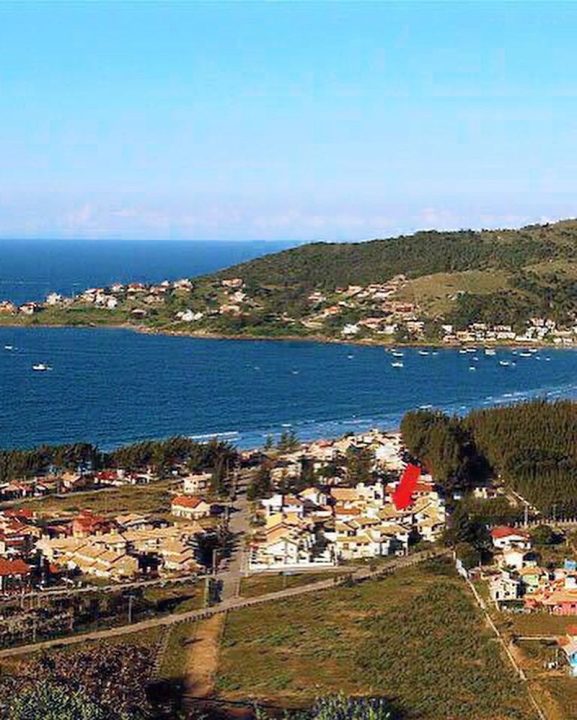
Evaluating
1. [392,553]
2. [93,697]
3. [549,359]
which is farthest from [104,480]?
[549,359]

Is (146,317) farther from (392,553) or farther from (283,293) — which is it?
(392,553)

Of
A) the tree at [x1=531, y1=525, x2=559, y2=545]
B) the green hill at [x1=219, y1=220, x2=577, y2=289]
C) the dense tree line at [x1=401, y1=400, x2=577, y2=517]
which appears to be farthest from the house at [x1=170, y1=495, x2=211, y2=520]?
the green hill at [x1=219, y1=220, x2=577, y2=289]

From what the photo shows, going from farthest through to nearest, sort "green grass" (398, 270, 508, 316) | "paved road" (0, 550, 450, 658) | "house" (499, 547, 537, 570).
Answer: "green grass" (398, 270, 508, 316)
"house" (499, 547, 537, 570)
"paved road" (0, 550, 450, 658)

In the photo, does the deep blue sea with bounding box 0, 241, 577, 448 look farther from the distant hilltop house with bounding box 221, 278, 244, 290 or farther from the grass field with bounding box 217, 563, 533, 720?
the grass field with bounding box 217, 563, 533, 720

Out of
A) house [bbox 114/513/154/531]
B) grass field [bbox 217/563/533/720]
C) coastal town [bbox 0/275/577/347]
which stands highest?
coastal town [bbox 0/275/577/347]

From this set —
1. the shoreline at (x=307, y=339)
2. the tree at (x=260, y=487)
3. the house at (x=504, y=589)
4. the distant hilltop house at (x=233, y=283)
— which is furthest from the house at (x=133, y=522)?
the distant hilltop house at (x=233, y=283)

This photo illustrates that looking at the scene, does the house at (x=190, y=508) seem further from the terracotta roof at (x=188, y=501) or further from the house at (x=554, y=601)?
the house at (x=554, y=601)
